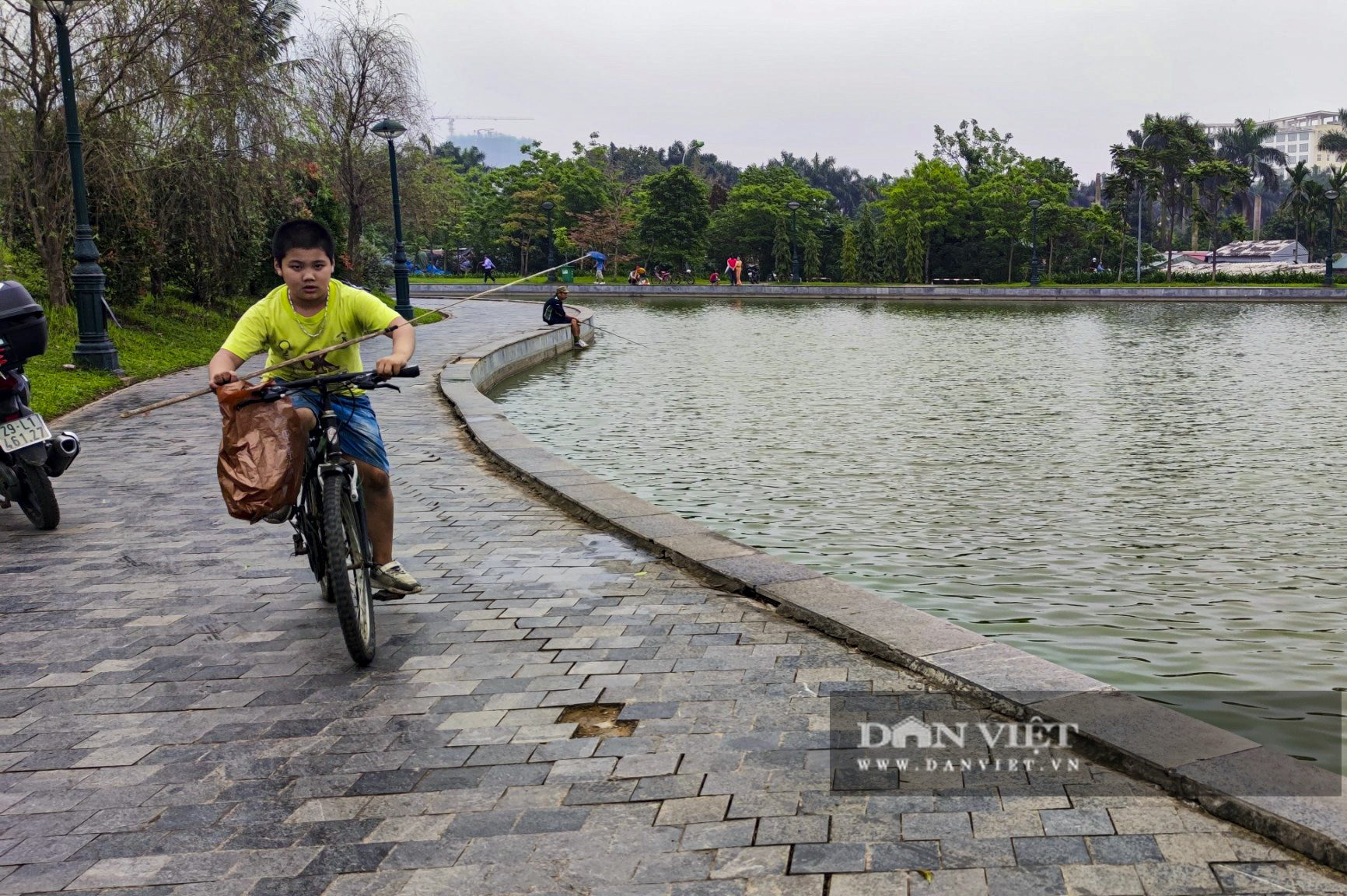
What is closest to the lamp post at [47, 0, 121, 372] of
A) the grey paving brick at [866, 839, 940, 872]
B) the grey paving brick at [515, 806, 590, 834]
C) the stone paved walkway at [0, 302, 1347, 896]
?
the stone paved walkway at [0, 302, 1347, 896]

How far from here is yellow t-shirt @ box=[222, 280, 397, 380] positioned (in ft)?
16.5

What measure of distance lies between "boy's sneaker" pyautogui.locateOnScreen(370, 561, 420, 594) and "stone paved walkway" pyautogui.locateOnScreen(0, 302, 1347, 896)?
16cm

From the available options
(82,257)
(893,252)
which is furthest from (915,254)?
(82,257)

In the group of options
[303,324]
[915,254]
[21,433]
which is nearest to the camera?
[303,324]

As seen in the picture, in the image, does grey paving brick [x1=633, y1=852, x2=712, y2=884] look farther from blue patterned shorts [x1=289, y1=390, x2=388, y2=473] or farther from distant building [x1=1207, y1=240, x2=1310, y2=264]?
distant building [x1=1207, y1=240, x2=1310, y2=264]

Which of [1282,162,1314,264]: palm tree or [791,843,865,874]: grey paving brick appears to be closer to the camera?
[791,843,865,874]: grey paving brick

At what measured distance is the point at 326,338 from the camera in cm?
510

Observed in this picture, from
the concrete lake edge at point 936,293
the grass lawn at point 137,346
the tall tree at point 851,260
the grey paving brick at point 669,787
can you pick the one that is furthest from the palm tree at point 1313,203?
the grey paving brick at point 669,787

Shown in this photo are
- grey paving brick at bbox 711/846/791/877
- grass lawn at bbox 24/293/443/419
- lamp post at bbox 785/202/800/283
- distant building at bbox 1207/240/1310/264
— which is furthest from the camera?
distant building at bbox 1207/240/1310/264

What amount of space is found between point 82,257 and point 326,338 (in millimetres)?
11705

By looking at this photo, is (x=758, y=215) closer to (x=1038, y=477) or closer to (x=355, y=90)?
(x=355, y=90)

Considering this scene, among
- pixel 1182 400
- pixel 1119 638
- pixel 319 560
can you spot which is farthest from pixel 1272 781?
pixel 1182 400

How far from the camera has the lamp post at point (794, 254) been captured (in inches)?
2310

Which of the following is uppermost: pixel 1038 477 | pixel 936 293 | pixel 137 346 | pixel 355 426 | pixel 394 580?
pixel 936 293
